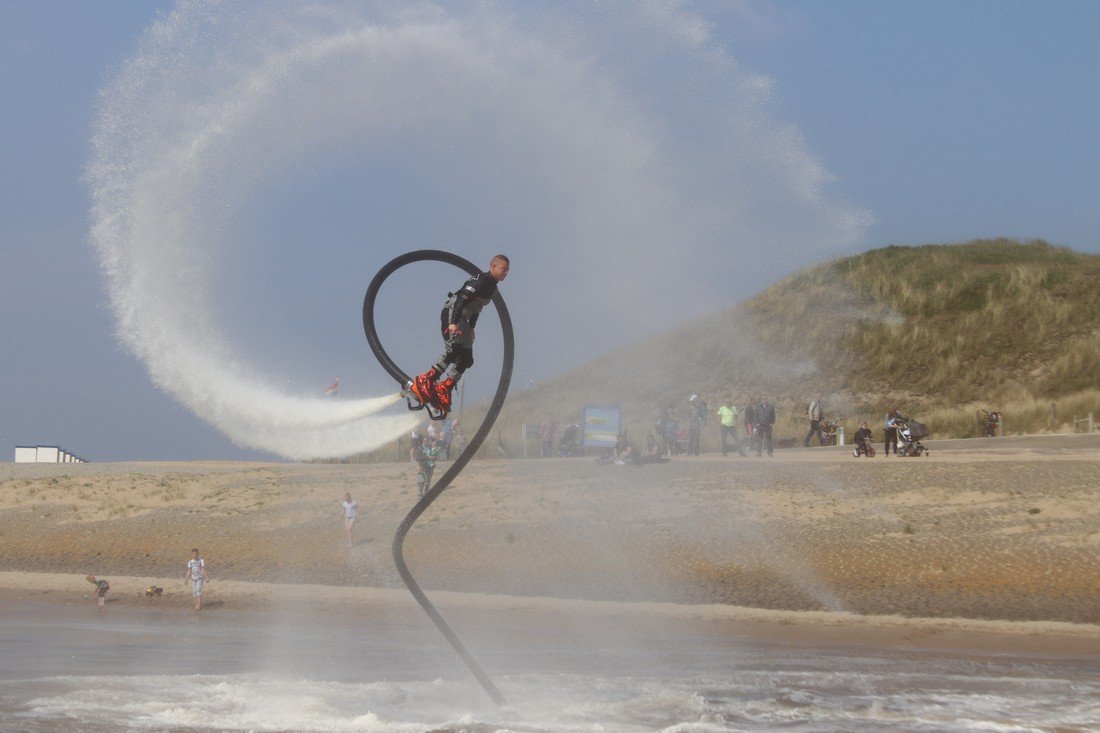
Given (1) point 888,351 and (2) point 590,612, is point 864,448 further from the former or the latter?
(1) point 888,351

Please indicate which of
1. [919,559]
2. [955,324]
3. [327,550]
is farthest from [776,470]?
[955,324]

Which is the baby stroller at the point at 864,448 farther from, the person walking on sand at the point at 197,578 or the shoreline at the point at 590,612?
the person walking on sand at the point at 197,578

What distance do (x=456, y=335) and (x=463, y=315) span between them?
254 mm

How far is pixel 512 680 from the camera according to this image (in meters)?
21.5

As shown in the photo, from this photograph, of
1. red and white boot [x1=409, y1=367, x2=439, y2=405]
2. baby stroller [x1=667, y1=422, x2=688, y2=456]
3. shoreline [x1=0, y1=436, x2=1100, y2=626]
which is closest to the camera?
red and white boot [x1=409, y1=367, x2=439, y2=405]

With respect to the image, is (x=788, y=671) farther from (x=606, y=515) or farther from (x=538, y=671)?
(x=606, y=515)

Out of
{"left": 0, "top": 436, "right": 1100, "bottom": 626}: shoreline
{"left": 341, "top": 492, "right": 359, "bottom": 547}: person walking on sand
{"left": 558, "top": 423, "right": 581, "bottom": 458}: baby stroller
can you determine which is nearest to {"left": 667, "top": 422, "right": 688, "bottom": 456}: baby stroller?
{"left": 558, "top": 423, "right": 581, "bottom": 458}: baby stroller

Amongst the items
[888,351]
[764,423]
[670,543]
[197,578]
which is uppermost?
[888,351]

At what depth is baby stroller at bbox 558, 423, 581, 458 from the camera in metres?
55.6

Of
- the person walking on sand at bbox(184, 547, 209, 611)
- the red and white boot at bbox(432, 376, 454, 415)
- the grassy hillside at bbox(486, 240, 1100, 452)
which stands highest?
the grassy hillside at bbox(486, 240, 1100, 452)

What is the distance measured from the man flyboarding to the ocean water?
577 cm

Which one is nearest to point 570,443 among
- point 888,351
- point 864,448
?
point 864,448

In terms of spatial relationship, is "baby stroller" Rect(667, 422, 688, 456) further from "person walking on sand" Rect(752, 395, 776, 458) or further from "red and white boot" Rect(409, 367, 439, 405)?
"red and white boot" Rect(409, 367, 439, 405)

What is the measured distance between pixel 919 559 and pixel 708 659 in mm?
12458
